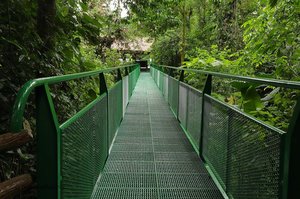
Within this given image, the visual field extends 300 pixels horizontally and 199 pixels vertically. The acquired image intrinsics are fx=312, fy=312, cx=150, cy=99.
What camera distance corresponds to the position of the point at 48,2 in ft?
11.5

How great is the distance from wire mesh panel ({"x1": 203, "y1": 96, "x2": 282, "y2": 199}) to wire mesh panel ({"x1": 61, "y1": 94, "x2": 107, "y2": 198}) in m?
1.15

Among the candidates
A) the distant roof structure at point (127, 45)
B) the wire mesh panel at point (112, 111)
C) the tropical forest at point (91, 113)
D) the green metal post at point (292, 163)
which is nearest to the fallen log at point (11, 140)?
the tropical forest at point (91, 113)

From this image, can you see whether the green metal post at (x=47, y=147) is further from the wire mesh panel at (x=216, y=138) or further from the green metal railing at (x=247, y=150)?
the wire mesh panel at (x=216, y=138)

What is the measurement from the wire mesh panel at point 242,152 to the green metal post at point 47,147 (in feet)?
3.86

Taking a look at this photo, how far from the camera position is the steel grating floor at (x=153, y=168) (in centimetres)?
314

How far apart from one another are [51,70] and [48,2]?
848 mm

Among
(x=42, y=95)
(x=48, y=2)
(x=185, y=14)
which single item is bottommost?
(x=42, y=95)

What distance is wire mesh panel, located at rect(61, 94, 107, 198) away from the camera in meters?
1.84

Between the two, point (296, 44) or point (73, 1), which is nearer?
point (73, 1)

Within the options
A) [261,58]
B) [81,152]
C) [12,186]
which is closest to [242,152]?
[81,152]

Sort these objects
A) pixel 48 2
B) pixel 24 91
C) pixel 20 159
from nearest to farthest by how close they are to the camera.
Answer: pixel 24 91, pixel 20 159, pixel 48 2

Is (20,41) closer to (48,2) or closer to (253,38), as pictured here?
(48,2)

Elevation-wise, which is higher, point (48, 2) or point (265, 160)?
point (48, 2)

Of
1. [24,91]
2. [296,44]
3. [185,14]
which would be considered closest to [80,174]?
[24,91]
